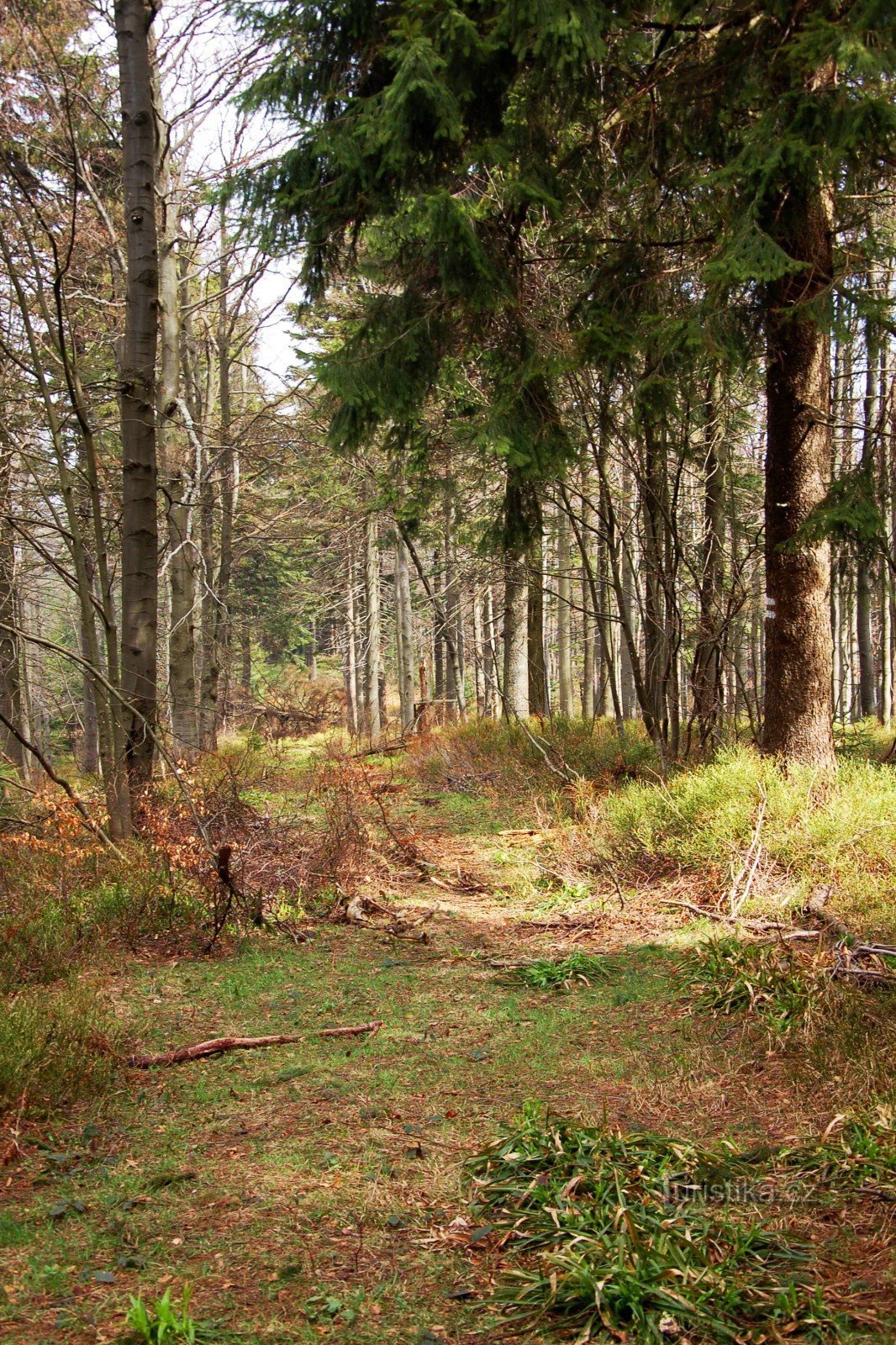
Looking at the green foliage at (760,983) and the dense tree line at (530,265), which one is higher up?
the dense tree line at (530,265)

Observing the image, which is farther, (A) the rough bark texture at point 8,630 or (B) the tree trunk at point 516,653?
(B) the tree trunk at point 516,653

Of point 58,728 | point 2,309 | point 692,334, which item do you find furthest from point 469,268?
point 58,728

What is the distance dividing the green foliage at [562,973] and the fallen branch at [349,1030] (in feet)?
3.51

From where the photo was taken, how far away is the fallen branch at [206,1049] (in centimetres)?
412

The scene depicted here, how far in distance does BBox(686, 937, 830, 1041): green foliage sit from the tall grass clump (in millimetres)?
579

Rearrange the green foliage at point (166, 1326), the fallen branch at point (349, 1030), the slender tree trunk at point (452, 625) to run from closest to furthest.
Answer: the green foliage at point (166, 1326)
the fallen branch at point (349, 1030)
the slender tree trunk at point (452, 625)

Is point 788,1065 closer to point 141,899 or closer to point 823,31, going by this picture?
point 141,899

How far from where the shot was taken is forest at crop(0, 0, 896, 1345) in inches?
107

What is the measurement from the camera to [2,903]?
560 centimetres

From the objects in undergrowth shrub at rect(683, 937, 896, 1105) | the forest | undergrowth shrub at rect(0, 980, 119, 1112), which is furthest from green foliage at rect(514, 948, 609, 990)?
undergrowth shrub at rect(0, 980, 119, 1112)

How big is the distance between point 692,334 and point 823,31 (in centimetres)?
Answer: 186

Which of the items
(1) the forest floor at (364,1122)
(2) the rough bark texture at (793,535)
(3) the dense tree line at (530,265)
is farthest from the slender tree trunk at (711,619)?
(1) the forest floor at (364,1122)

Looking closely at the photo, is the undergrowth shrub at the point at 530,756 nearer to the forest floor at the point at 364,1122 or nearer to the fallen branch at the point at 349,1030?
the forest floor at the point at 364,1122

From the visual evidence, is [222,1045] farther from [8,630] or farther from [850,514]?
[850,514]
